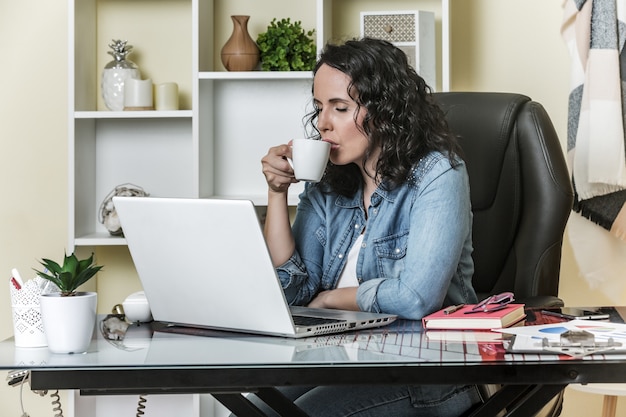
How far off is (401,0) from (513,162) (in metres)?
1.01

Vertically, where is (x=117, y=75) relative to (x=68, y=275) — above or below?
above

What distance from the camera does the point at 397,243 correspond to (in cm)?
178

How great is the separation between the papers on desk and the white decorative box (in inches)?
64.0

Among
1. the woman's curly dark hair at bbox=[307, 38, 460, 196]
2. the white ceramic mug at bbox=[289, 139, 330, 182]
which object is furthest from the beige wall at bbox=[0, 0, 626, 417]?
the white ceramic mug at bbox=[289, 139, 330, 182]

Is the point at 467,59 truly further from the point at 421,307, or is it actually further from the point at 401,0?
the point at 421,307

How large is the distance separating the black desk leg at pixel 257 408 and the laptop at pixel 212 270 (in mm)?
106

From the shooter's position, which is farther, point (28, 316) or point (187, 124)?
point (187, 124)

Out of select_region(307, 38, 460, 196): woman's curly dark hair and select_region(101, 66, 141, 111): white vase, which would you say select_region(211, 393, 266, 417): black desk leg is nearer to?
select_region(307, 38, 460, 196): woman's curly dark hair

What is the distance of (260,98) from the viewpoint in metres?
3.12

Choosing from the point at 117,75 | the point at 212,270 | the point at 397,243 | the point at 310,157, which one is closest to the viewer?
the point at 212,270

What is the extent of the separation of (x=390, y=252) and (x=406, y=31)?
1270 mm

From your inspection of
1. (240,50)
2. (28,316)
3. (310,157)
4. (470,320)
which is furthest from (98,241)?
(470,320)

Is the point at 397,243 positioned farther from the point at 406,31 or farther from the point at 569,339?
the point at 406,31

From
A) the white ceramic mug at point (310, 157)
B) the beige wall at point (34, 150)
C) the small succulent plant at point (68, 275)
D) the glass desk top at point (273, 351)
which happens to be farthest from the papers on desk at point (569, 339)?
the beige wall at point (34, 150)
